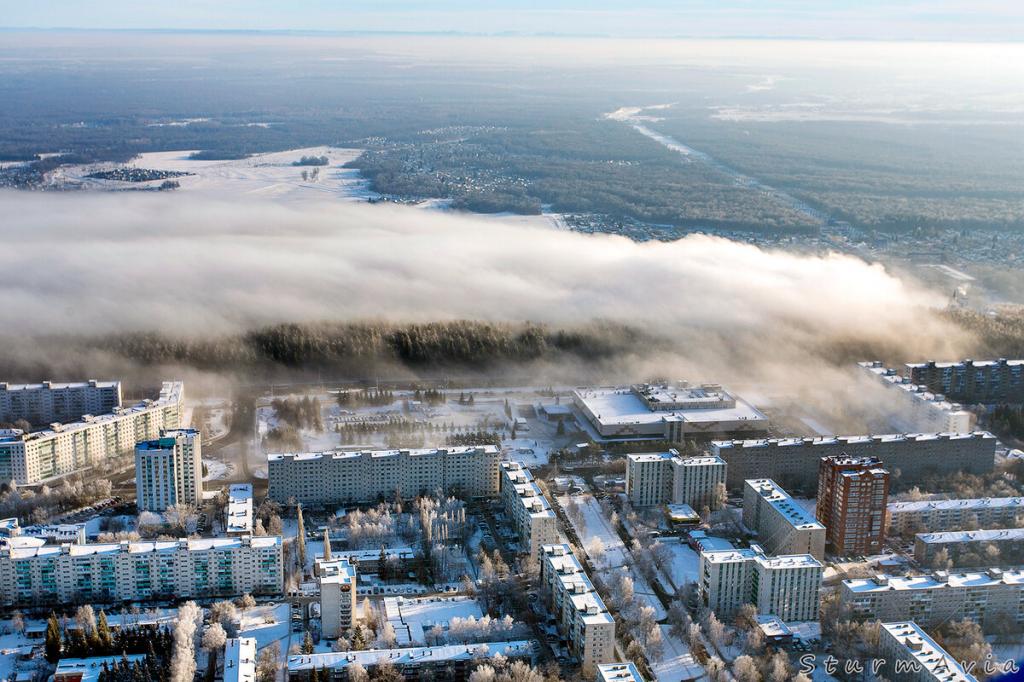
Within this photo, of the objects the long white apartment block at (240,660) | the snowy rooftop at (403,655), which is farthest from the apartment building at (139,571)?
the snowy rooftop at (403,655)

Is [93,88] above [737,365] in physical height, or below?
above

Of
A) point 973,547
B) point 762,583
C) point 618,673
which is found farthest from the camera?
point 973,547

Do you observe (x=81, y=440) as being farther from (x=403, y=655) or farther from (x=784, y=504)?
(x=784, y=504)

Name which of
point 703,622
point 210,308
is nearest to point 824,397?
point 703,622

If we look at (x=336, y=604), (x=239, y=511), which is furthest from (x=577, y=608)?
(x=239, y=511)

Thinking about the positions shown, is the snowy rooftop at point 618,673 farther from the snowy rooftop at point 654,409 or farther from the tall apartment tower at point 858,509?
the snowy rooftop at point 654,409

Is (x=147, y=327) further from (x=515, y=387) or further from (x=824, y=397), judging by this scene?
(x=824, y=397)

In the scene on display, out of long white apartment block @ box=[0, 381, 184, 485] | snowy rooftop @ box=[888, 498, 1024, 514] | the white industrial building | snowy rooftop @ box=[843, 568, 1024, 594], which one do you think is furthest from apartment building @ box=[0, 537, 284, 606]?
snowy rooftop @ box=[888, 498, 1024, 514]
